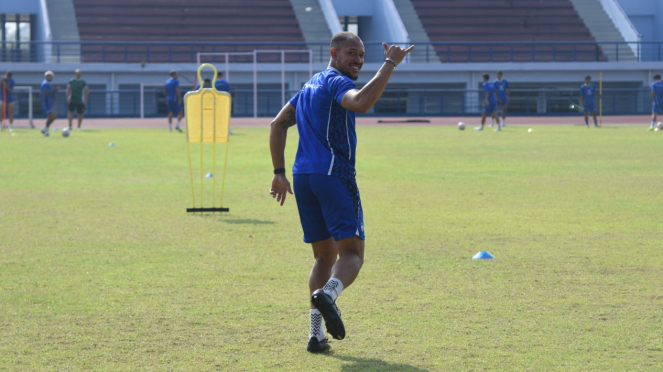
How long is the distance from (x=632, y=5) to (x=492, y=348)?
49.6 meters

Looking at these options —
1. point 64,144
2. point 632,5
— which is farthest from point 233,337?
point 632,5

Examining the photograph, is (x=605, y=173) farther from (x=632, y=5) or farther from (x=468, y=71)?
(x=632, y=5)

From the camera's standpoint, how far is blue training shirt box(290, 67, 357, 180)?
4.76 metres

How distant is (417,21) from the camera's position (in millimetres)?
48594

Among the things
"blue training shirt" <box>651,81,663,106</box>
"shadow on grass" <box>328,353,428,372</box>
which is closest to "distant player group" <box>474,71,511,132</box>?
"blue training shirt" <box>651,81,663,106</box>

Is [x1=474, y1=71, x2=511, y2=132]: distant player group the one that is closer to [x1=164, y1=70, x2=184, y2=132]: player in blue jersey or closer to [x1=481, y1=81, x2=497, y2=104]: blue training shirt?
[x1=481, y1=81, x2=497, y2=104]: blue training shirt

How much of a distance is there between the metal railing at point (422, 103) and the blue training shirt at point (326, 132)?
36.2 meters

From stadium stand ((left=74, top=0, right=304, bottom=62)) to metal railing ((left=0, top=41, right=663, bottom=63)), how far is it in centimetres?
133

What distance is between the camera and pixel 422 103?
42125mm

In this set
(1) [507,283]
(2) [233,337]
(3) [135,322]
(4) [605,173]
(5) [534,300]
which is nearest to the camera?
(2) [233,337]

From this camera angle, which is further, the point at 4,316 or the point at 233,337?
the point at 4,316

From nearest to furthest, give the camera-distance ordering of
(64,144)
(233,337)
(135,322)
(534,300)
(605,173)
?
1. (233,337)
2. (135,322)
3. (534,300)
4. (605,173)
5. (64,144)

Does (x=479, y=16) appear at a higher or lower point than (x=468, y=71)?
higher

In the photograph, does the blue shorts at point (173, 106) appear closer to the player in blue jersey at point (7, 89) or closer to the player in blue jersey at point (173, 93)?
the player in blue jersey at point (173, 93)
